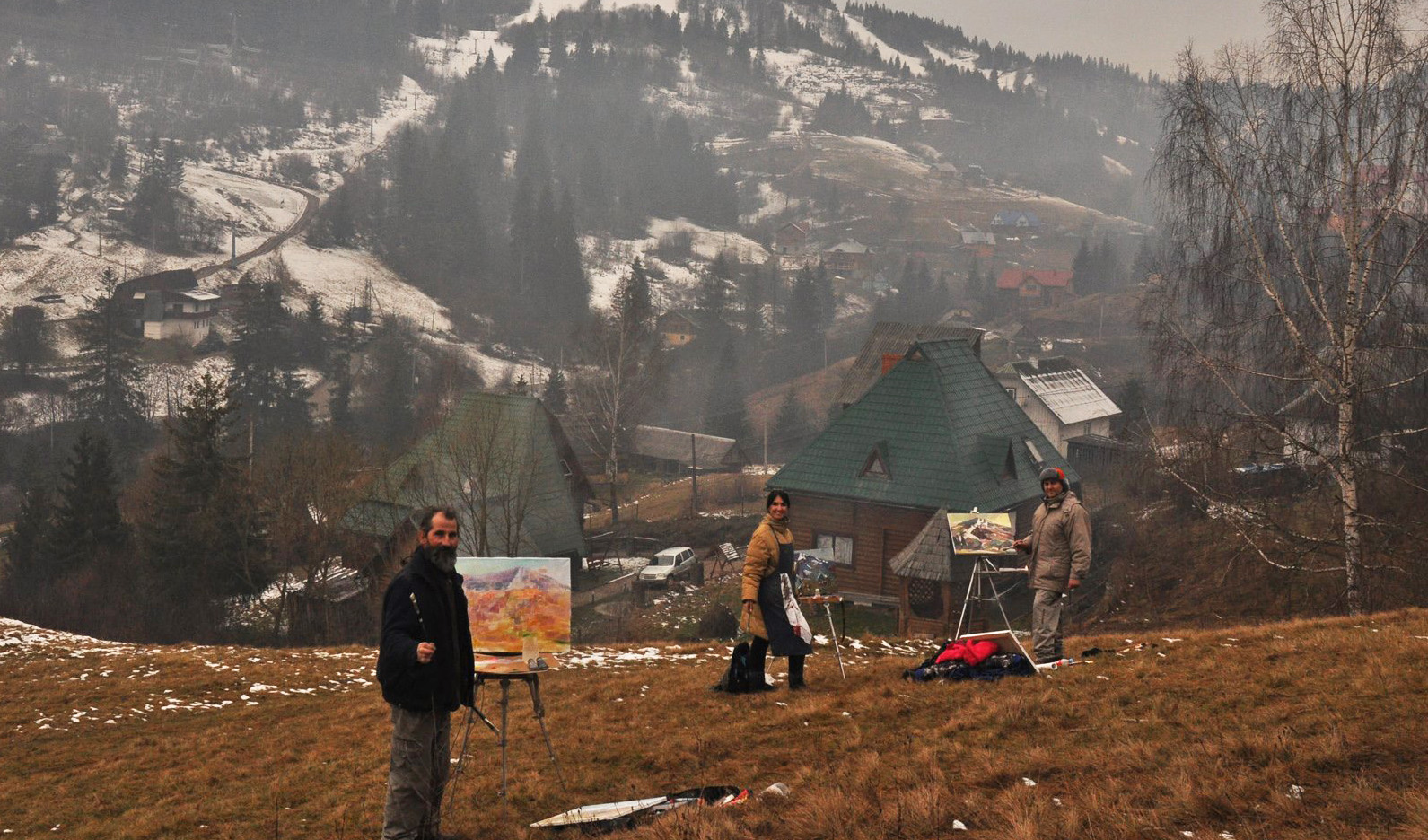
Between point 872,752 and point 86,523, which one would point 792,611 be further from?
point 86,523

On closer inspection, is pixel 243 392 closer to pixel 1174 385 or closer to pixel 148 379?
pixel 148 379


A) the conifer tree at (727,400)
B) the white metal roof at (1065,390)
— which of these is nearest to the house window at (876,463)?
the white metal roof at (1065,390)

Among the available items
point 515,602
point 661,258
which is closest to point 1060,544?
point 515,602

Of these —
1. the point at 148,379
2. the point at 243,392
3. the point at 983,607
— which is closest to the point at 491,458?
the point at 983,607

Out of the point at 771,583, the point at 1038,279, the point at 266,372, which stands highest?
the point at 1038,279

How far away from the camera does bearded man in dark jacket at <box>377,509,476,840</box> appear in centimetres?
838

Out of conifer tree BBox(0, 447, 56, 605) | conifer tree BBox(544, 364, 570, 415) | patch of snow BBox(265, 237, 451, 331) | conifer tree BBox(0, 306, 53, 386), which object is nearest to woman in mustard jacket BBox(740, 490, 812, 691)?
conifer tree BBox(0, 447, 56, 605)

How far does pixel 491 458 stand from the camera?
124 feet

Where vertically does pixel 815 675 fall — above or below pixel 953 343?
below

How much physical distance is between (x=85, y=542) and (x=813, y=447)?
2870 cm

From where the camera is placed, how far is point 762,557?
513 inches

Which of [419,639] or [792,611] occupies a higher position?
[419,639]

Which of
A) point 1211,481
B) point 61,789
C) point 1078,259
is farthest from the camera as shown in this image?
point 1078,259

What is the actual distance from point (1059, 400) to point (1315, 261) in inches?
2078
